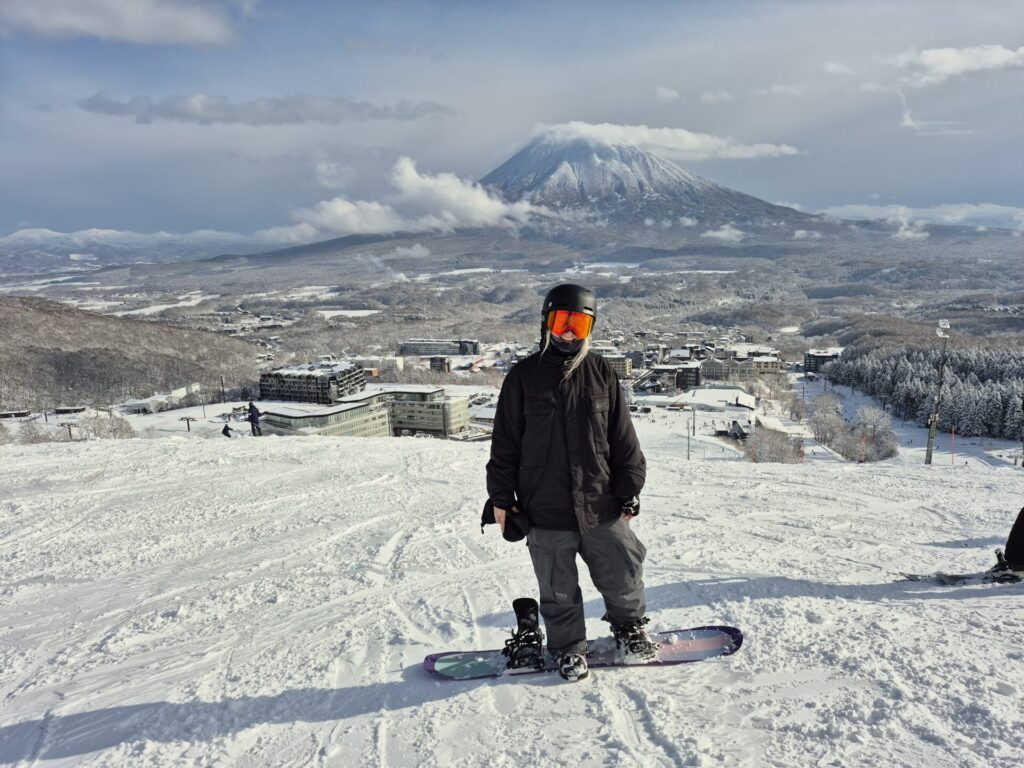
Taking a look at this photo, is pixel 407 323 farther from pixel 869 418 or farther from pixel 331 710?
pixel 331 710

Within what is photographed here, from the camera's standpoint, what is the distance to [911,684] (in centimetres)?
251

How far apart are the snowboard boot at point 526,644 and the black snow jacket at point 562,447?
0.58 m

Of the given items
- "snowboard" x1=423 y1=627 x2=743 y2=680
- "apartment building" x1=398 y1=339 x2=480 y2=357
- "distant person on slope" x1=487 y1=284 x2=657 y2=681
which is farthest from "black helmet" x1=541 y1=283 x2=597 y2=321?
"apartment building" x1=398 y1=339 x2=480 y2=357

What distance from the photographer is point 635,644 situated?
278 cm

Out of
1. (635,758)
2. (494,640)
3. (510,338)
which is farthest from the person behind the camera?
(510,338)

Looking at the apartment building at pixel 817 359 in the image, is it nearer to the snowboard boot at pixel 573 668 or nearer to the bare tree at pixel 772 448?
the bare tree at pixel 772 448

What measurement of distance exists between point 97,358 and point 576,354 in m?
63.7

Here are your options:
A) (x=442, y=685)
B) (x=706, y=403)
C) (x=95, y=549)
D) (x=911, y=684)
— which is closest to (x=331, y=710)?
(x=442, y=685)

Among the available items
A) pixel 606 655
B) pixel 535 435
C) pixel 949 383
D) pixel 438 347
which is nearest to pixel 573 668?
pixel 606 655

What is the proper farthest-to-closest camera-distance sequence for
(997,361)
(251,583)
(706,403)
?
(997,361)
(706,403)
(251,583)

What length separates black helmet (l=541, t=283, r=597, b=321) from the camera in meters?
2.57

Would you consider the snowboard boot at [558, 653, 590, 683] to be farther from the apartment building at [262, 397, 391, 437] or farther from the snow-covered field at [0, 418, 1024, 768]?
the apartment building at [262, 397, 391, 437]

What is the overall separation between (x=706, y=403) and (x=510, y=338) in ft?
165

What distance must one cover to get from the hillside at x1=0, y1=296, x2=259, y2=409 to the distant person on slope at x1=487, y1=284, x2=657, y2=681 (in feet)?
167
